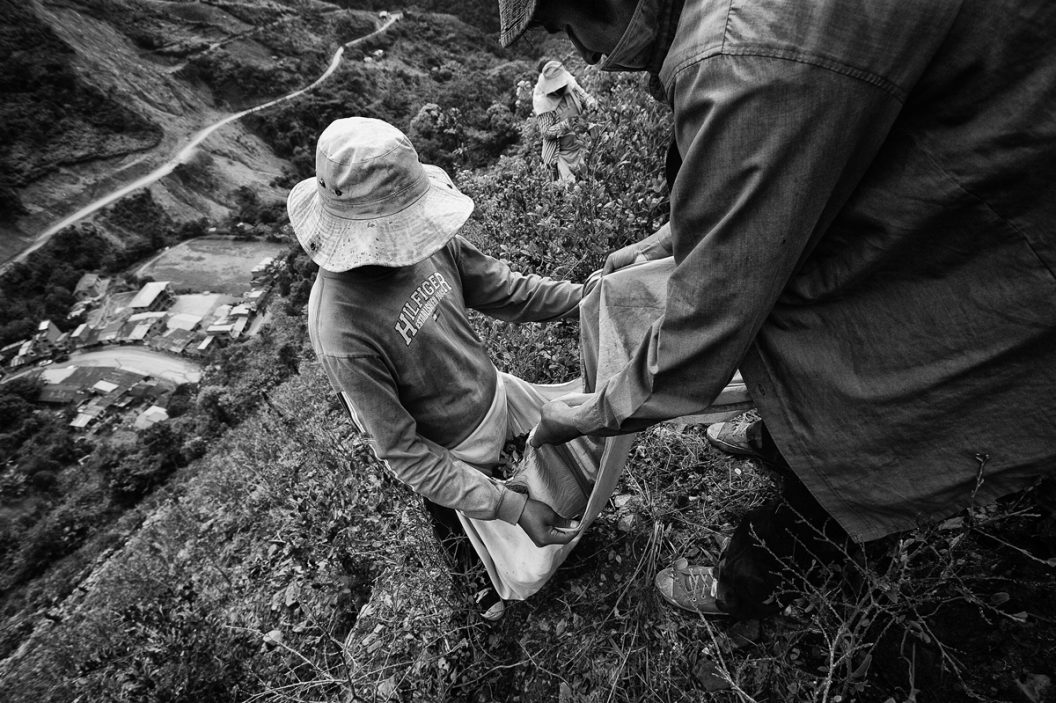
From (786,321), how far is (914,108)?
45 cm

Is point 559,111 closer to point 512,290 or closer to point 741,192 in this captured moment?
point 512,290

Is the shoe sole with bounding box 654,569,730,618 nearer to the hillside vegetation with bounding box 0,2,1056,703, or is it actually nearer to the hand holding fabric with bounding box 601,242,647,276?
the hillside vegetation with bounding box 0,2,1056,703

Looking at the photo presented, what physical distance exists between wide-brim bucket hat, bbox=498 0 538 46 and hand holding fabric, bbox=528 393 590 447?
95 centimetres

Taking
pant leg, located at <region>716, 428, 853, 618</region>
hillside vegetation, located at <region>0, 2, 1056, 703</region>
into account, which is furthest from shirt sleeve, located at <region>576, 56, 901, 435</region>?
hillside vegetation, located at <region>0, 2, 1056, 703</region>

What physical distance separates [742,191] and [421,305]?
1.24m

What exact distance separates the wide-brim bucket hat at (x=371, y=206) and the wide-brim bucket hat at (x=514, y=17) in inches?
19.9

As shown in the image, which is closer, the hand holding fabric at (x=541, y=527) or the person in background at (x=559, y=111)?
the hand holding fabric at (x=541, y=527)

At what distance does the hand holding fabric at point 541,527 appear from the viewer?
1867 mm

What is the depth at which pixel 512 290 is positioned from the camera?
2182mm

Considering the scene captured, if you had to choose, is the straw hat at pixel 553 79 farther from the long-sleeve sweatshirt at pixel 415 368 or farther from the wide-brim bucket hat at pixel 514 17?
the wide-brim bucket hat at pixel 514 17

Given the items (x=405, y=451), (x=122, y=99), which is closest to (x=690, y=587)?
(x=405, y=451)

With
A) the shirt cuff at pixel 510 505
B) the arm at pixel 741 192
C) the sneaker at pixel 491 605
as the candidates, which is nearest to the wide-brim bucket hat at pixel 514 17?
the arm at pixel 741 192

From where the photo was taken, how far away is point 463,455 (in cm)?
197

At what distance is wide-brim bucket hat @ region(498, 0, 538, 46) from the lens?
1.18m
